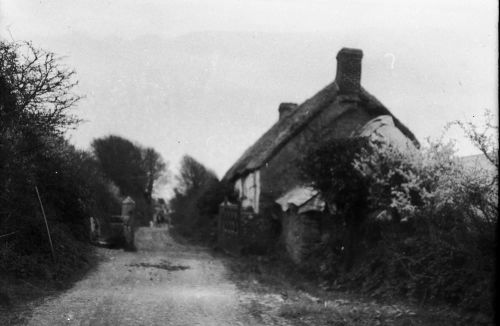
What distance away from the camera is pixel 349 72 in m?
19.7

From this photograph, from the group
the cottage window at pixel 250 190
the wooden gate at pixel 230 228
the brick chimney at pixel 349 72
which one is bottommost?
the wooden gate at pixel 230 228

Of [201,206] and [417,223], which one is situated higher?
[201,206]

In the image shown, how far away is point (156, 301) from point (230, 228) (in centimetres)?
1157

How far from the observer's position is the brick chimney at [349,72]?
765 inches

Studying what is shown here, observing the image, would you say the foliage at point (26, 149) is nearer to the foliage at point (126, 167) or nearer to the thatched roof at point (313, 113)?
the thatched roof at point (313, 113)

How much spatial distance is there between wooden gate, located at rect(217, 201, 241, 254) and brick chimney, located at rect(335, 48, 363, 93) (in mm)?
6705

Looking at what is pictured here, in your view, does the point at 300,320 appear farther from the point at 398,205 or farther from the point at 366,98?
the point at 366,98

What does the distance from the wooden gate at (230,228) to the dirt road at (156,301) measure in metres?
5.25

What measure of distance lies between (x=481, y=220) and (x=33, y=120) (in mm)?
9106

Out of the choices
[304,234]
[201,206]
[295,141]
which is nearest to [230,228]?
[295,141]

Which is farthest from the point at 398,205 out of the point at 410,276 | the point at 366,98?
the point at 366,98

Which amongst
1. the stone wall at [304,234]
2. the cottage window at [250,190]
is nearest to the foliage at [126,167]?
the cottage window at [250,190]

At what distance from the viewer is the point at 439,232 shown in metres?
8.63

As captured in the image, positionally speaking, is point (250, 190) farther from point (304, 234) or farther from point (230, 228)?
point (304, 234)
